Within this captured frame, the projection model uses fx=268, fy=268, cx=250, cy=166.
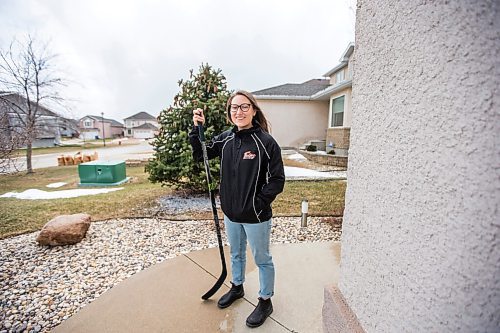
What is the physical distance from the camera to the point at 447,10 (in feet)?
2.97

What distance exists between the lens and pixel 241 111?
2146 mm

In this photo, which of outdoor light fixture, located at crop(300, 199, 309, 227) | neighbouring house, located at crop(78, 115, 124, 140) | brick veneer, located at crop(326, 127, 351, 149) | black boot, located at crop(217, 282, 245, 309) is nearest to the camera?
black boot, located at crop(217, 282, 245, 309)

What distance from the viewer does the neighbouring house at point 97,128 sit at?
211 feet

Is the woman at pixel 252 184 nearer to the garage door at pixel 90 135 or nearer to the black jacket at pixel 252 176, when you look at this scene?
the black jacket at pixel 252 176

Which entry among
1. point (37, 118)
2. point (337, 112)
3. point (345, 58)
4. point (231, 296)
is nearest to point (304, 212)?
point (231, 296)

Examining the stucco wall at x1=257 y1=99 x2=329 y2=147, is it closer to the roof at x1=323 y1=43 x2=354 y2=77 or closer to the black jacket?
the roof at x1=323 y1=43 x2=354 y2=77

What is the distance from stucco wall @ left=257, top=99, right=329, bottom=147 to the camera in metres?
18.0

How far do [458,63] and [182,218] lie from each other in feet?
15.6

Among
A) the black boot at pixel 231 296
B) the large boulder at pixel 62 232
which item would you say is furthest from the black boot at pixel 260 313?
the large boulder at pixel 62 232

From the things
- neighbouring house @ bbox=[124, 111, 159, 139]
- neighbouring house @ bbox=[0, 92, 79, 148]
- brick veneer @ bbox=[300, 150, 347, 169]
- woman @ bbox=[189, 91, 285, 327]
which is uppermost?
neighbouring house @ bbox=[124, 111, 159, 139]

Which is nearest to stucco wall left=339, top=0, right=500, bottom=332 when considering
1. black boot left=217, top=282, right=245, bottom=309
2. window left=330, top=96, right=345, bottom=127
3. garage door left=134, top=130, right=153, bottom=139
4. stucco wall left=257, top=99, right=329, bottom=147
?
black boot left=217, top=282, right=245, bottom=309

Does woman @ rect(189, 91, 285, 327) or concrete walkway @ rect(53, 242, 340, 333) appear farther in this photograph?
concrete walkway @ rect(53, 242, 340, 333)

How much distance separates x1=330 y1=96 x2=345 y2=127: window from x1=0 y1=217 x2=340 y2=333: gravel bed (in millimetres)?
10518

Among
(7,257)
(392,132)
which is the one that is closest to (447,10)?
(392,132)
